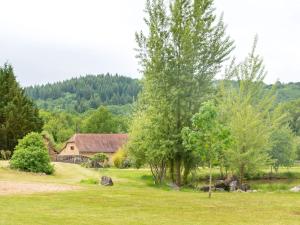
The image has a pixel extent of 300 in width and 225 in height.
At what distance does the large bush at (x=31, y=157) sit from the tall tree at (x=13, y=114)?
9.94 metres

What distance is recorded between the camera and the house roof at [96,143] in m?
95.8

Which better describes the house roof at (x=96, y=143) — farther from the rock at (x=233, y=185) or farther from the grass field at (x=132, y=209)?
the grass field at (x=132, y=209)

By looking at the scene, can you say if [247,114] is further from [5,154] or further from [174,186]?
[5,154]

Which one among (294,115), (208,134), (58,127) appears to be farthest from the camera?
(294,115)

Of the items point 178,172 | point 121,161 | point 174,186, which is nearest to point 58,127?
point 121,161

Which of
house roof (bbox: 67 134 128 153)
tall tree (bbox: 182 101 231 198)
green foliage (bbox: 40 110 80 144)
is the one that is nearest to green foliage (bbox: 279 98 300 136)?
house roof (bbox: 67 134 128 153)

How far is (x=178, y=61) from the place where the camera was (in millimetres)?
37656

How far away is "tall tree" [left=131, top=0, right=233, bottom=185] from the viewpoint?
1475 inches

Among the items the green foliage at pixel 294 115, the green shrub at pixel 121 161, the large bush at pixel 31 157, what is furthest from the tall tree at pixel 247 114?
the green foliage at pixel 294 115

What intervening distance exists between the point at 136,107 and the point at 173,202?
22264mm

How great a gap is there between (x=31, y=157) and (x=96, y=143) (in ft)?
183

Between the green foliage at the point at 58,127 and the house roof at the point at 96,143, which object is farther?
the green foliage at the point at 58,127

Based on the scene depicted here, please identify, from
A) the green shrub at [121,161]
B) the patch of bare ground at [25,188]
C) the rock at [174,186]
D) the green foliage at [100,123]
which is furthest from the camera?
the green foliage at [100,123]

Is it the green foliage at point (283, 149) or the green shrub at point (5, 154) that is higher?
the green foliage at point (283, 149)
